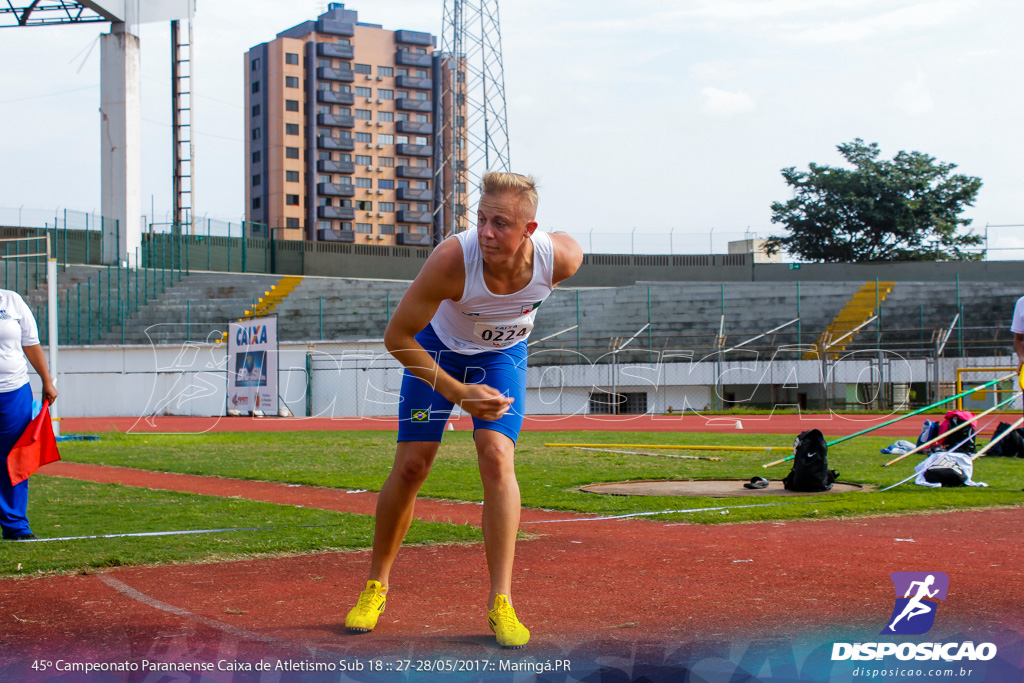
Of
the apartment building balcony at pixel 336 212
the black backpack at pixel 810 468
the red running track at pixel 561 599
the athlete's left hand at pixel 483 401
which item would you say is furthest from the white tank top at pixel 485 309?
the apartment building balcony at pixel 336 212

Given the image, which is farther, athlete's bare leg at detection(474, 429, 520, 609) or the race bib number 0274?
the race bib number 0274

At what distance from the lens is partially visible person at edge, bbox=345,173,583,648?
12.3ft

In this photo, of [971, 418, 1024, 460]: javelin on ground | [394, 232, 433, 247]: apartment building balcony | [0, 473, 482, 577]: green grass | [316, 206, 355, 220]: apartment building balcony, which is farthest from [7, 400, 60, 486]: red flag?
[316, 206, 355, 220]: apartment building balcony

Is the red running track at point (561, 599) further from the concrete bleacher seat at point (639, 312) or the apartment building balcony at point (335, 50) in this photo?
the apartment building balcony at point (335, 50)

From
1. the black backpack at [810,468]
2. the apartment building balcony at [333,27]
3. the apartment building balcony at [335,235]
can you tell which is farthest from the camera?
the apartment building balcony at [333,27]

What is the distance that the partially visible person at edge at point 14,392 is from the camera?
6.32 meters

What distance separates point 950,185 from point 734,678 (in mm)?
59858

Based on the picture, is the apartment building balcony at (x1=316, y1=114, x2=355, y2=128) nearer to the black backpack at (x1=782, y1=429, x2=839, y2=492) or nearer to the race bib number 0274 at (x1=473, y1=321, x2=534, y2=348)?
the black backpack at (x1=782, y1=429, x2=839, y2=492)

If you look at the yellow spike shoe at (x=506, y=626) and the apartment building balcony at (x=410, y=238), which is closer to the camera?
the yellow spike shoe at (x=506, y=626)

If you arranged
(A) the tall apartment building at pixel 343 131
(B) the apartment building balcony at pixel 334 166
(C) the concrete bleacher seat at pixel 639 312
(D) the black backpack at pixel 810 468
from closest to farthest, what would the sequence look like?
1. (D) the black backpack at pixel 810 468
2. (C) the concrete bleacher seat at pixel 639 312
3. (A) the tall apartment building at pixel 343 131
4. (B) the apartment building balcony at pixel 334 166

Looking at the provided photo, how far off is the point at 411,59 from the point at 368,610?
96.3m

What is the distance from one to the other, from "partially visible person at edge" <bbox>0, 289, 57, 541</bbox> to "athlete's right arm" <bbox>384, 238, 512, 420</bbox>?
12.1 ft

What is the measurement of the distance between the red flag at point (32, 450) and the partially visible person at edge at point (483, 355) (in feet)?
11.1

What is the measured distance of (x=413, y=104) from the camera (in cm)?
9612
